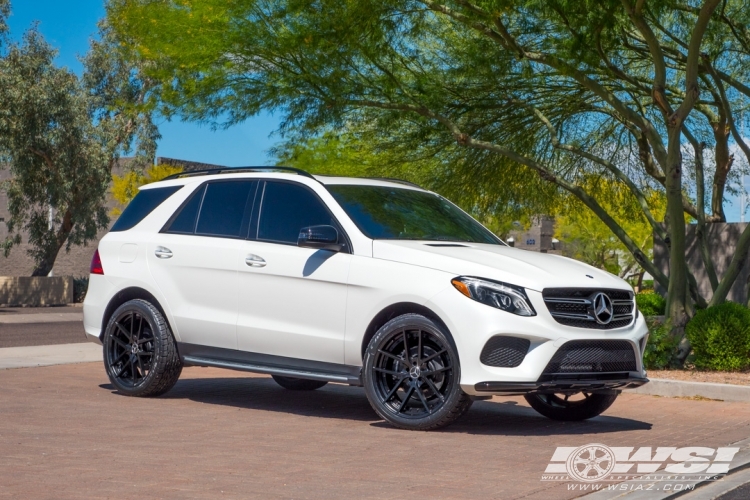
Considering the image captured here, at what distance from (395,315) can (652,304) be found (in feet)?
47.5

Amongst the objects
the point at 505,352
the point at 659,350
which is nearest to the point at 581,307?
the point at 505,352

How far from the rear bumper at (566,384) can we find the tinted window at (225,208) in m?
2.92

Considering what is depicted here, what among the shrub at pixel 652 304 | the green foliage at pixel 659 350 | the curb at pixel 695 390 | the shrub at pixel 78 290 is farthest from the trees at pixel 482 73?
the shrub at pixel 78 290

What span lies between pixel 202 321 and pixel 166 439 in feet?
6.34

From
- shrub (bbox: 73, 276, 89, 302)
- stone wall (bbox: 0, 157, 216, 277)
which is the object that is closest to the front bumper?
shrub (bbox: 73, 276, 89, 302)

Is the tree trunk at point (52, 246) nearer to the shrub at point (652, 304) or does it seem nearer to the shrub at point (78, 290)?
the shrub at point (78, 290)

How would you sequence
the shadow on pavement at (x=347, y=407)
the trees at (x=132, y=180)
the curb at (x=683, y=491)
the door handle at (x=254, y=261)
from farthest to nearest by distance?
the trees at (x=132, y=180) < the door handle at (x=254, y=261) < the shadow on pavement at (x=347, y=407) < the curb at (x=683, y=491)

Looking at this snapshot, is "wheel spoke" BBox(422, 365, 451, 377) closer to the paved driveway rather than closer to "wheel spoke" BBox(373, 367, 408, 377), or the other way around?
"wheel spoke" BBox(373, 367, 408, 377)

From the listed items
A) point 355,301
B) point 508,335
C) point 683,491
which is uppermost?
point 355,301

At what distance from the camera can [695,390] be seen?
37.2 feet

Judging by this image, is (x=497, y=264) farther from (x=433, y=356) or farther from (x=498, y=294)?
(x=433, y=356)

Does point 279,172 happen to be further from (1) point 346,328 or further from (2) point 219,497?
(2) point 219,497

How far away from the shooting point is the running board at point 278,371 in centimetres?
859

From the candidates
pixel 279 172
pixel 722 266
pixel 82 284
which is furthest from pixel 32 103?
pixel 279 172
